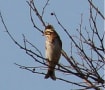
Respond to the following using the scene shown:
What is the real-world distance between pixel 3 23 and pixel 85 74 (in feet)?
2.91

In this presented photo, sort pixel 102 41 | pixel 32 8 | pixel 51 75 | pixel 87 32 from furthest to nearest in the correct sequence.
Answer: pixel 51 75, pixel 32 8, pixel 87 32, pixel 102 41

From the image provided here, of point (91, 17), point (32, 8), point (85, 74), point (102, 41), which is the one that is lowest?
point (85, 74)

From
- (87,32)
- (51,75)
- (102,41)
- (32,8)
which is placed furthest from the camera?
(51,75)

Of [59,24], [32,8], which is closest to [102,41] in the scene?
[59,24]

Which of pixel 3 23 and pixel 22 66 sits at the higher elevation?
pixel 3 23

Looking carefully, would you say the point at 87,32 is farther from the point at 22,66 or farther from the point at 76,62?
the point at 22,66

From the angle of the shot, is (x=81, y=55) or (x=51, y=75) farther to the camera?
(x=51, y=75)

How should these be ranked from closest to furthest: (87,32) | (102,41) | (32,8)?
(102,41), (87,32), (32,8)

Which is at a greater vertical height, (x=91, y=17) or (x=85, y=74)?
(x=91, y=17)

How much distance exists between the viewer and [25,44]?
363 cm

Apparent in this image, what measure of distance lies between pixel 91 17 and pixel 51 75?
4.52ft

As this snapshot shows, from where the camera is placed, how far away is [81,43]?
11.6 ft

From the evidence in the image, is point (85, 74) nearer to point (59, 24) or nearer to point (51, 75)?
point (59, 24)

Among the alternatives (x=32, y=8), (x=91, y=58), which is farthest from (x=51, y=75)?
(x=91, y=58)
